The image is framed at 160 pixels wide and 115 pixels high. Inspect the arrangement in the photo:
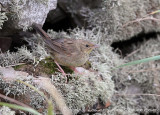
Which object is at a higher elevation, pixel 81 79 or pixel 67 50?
pixel 67 50

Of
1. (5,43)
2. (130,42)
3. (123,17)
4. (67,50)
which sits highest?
(123,17)

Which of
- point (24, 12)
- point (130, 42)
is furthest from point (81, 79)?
point (130, 42)

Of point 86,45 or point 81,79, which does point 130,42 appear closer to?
point 86,45

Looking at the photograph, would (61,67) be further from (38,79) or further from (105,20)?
(105,20)

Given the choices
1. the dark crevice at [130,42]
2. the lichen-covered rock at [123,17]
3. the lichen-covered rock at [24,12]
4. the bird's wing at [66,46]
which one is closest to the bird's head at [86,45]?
the bird's wing at [66,46]

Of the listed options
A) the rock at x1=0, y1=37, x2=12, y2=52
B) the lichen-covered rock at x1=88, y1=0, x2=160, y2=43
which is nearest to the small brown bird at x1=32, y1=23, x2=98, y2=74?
the rock at x1=0, y1=37, x2=12, y2=52

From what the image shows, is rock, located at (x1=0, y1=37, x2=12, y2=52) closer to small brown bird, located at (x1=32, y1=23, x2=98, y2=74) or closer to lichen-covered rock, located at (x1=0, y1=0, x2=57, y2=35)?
lichen-covered rock, located at (x1=0, y1=0, x2=57, y2=35)

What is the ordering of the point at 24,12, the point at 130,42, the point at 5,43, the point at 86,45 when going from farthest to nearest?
1. the point at 130,42
2. the point at 5,43
3. the point at 86,45
4. the point at 24,12
